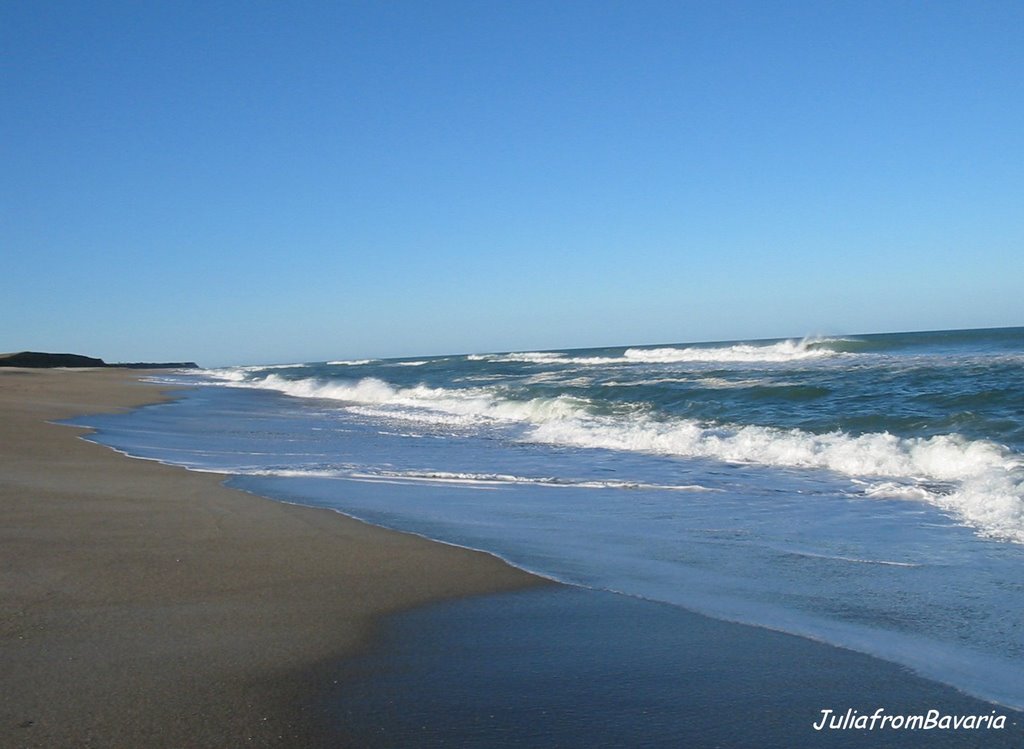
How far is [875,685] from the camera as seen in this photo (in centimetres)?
348

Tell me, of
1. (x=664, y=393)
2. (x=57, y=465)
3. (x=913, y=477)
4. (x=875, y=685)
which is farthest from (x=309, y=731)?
(x=664, y=393)

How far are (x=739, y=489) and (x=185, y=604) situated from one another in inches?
247

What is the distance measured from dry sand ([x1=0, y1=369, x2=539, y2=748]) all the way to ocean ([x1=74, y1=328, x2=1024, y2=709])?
2.66 ft

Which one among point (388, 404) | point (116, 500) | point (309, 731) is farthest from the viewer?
point (388, 404)

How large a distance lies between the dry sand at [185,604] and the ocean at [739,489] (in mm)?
812

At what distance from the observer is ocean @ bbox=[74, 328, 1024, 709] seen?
4617 mm

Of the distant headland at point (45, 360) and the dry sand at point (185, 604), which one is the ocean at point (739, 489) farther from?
the distant headland at point (45, 360)

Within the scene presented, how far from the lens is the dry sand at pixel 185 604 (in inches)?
119

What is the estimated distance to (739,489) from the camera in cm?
904

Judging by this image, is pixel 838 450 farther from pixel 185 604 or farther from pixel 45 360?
pixel 45 360

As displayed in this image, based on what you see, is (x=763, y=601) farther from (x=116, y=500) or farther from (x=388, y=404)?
(x=388, y=404)

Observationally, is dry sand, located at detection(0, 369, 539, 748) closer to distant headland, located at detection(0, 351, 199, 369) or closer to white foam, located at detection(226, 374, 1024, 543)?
white foam, located at detection(226, 374, 1024, 543)

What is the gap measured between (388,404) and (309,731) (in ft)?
77.5

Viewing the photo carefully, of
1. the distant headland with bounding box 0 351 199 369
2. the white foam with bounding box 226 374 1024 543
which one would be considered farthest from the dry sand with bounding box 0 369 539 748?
the distant headland with bounding box 0 351 199 369
